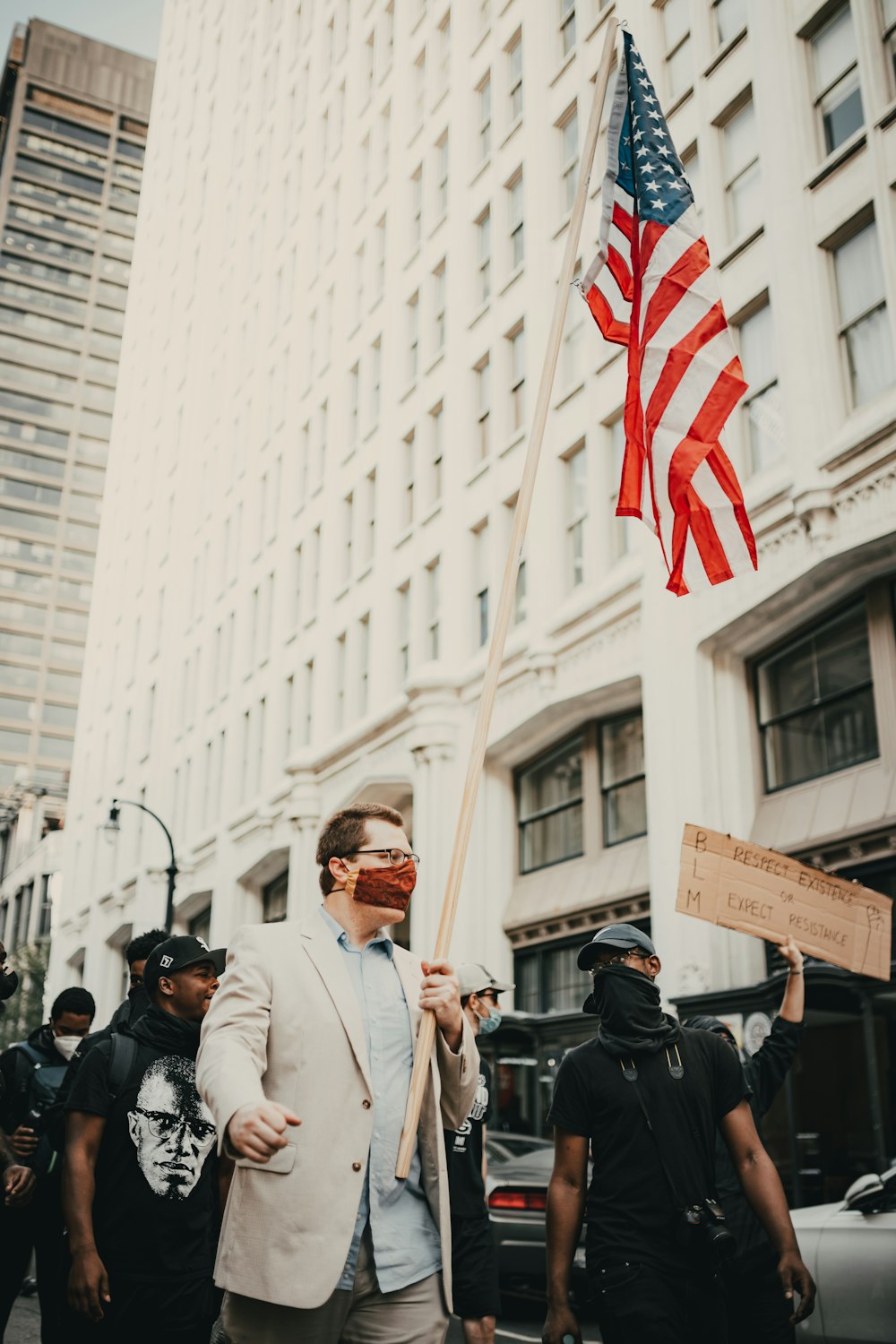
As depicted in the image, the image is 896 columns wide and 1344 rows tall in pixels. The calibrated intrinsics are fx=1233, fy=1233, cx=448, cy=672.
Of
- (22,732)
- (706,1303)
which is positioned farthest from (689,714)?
(22,732)

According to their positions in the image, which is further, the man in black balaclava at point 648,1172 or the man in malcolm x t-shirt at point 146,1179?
the man in malcolm x t-shirt at point 146,1179

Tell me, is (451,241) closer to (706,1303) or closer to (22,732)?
(706,1303)

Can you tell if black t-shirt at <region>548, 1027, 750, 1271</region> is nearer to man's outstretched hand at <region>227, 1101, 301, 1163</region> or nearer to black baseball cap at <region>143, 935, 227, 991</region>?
black baseball cap at <region>143, 935, 227, 991</region>

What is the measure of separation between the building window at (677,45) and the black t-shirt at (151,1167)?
17556 millimetres

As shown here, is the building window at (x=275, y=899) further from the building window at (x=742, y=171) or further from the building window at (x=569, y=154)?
the building window at (x=742, y=171)

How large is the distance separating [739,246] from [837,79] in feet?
7.40

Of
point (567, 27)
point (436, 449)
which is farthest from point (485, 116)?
point (436, 449)

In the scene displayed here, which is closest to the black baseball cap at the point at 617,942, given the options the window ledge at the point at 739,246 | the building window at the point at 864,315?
the building window at the point at 864,315

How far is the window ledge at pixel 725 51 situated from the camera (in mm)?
16969

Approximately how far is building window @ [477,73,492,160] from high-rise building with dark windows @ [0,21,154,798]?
258 ft

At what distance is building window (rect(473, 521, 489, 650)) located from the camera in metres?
22.1

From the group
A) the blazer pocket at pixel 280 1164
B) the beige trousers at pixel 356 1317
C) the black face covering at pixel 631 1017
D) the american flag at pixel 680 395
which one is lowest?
the beige trousers at pixel 356 1317

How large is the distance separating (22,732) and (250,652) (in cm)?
7704

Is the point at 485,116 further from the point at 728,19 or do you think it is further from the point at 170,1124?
the point at 170,1124
